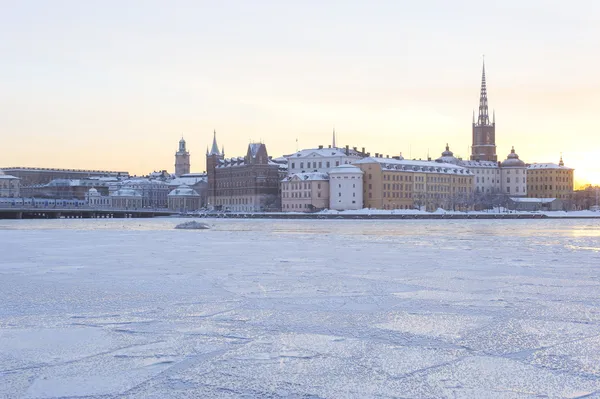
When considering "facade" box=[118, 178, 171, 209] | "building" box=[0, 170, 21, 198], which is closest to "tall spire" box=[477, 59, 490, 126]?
"facade" box=[118, 178, 171, 209]

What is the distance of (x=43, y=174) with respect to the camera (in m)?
185

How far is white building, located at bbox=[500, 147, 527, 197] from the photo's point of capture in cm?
13625

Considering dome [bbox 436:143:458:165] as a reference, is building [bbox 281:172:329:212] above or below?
below

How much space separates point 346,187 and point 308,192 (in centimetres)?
745

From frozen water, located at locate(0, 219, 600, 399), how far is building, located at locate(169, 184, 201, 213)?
412ft

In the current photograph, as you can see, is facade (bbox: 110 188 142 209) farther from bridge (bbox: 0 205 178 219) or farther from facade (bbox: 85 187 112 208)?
bridge (bbox: 0 205 178 219)

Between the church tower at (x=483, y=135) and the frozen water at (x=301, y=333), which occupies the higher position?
the church tower at (x=483, y=135)

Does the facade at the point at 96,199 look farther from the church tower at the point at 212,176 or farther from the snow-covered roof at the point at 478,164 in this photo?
the snow-covered roof at the point at 478,164

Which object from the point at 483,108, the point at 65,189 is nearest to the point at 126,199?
the point at 65,189

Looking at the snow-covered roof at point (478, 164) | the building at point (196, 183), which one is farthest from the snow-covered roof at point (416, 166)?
the building at point (196, 183)

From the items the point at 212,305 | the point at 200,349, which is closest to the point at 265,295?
the point at 212,305

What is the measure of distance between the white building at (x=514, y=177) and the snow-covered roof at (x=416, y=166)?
518 inches

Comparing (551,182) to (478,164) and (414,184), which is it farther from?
(414,184)

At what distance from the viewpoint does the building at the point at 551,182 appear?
13725cm
